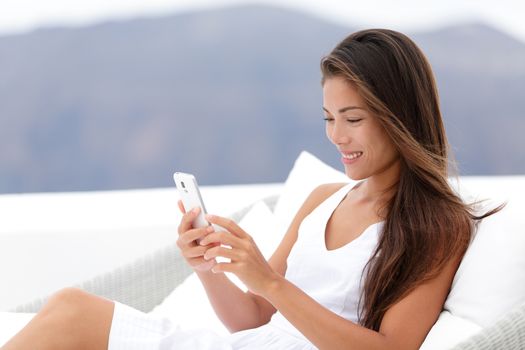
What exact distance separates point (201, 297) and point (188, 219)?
0.69 metres

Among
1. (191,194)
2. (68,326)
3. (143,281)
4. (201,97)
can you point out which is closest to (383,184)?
(191,194)

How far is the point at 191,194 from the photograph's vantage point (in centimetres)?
178

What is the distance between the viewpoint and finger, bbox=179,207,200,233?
1784 millimetres

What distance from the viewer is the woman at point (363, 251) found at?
1679mm

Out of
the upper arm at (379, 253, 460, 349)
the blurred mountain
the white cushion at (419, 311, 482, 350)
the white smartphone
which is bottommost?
the white cushion at (419, 311, 482, 350)

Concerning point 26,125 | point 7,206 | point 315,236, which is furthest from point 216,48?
point 315,236

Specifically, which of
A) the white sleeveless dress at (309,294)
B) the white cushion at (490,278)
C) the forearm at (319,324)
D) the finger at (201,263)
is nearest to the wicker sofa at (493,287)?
the white cushion at (490,278)

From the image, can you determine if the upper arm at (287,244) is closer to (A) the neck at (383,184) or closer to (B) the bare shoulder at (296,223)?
(B) the bare shoulder at (296,223)

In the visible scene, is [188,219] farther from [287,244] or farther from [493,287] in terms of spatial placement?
[493,287]

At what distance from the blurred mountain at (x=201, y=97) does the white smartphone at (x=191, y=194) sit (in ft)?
24.9

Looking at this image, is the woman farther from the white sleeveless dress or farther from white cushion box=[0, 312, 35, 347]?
white cushion box=[0, 312, 35, 347]

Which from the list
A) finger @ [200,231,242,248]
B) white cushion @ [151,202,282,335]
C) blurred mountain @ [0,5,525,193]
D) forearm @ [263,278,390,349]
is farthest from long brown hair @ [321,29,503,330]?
blurred mountain @ [0,5,525,193]

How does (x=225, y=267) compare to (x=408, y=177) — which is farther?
(x=408, y=177)

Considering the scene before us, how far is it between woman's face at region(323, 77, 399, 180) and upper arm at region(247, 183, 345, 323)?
0.96ft
